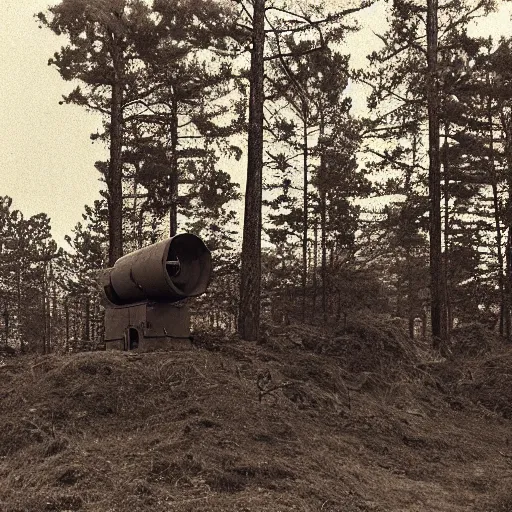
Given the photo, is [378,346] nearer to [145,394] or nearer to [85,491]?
[145,394]

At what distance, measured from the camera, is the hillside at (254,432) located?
5.21 meters

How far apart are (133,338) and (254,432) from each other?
14.8 feet

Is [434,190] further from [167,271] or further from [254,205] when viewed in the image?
[167,271]

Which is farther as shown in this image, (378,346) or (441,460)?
(378,346)

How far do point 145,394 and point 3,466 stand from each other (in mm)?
2210

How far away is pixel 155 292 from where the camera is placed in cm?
1012

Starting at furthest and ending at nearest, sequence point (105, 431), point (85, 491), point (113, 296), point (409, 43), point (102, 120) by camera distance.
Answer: point (102, 120), point (409, 43), point (113, 296), point (105, 431), point (85, 491)

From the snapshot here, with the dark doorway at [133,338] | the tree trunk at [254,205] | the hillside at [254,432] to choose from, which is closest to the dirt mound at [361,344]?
the hillside at [254,432]

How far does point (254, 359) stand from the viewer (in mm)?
10242

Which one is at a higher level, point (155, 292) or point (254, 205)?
point (254, 205)

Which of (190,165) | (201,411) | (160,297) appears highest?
(190,165)

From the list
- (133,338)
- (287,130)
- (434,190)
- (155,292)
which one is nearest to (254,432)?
(155,292)

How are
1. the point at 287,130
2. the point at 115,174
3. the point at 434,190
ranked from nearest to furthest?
the point at 434,190, the point at 115,174, the point at 287,130

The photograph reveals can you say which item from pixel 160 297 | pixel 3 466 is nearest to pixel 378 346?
pixel 160 297
